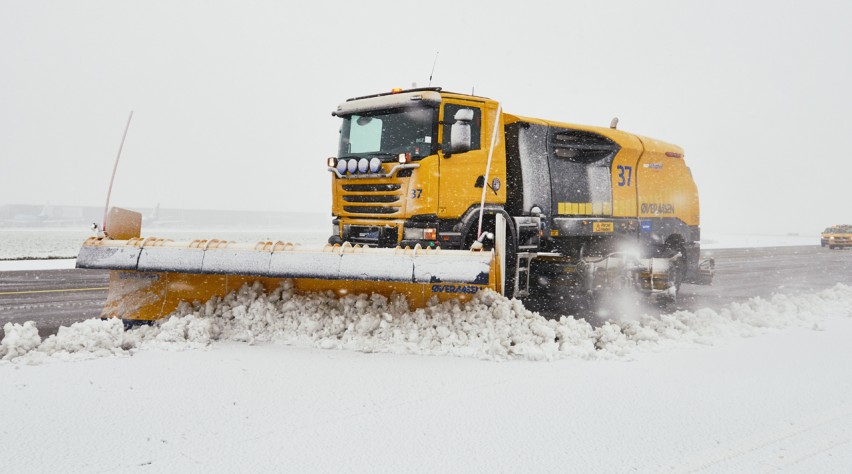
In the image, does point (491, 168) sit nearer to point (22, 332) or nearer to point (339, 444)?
point (339, 444)

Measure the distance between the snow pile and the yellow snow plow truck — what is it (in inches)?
8.6

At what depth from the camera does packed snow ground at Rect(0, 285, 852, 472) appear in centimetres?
304

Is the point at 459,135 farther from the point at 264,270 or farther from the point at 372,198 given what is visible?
the point at 264,270

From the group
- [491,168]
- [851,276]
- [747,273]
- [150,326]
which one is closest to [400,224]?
[491,168]

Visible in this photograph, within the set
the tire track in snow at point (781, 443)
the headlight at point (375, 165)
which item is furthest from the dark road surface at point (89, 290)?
the tire track in snow at point (781, 443)

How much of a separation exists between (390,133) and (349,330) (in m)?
2.59

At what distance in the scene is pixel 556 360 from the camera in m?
5.27

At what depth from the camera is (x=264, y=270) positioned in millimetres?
5312

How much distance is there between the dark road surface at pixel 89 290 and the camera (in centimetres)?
748

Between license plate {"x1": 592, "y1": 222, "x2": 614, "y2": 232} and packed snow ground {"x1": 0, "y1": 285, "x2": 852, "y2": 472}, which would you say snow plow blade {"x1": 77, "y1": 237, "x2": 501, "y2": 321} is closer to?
packed snow ground {"x1": 0, "y1": 285, "x2": 852, "y2": 472}

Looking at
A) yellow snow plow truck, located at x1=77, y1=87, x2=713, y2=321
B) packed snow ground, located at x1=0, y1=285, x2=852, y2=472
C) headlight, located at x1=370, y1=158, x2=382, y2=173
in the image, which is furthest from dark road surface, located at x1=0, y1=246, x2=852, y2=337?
headlight, located at x1=370, y1=158, x2=382, y2=173

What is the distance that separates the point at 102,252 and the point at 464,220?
12.2 feet

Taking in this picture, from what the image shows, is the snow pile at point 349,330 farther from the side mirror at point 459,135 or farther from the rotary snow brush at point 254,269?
the side mirror at point 459,135

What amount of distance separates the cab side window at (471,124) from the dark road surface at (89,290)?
15.5 feet
